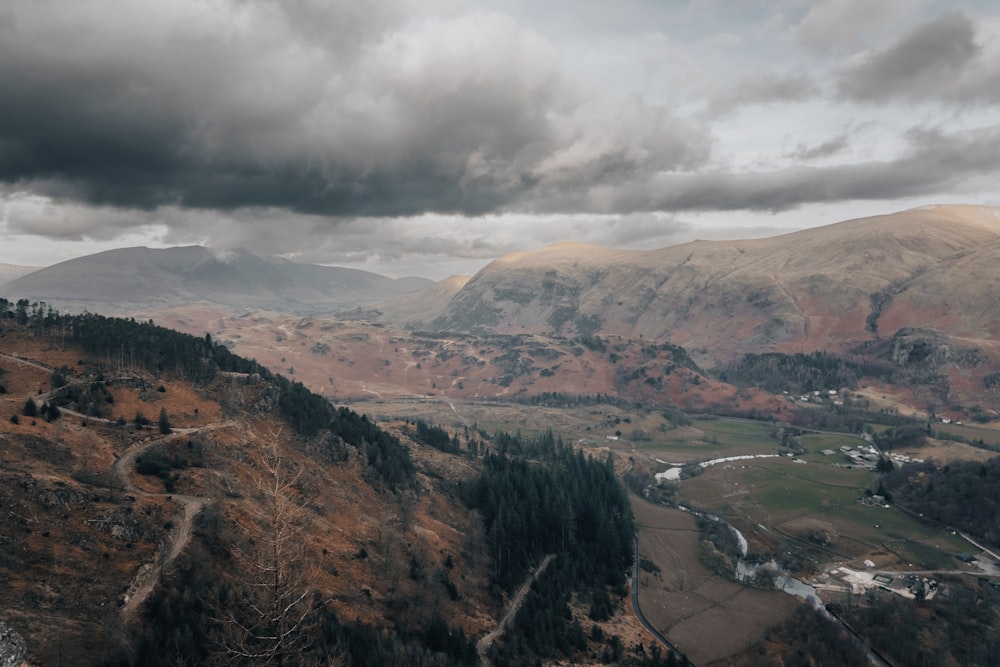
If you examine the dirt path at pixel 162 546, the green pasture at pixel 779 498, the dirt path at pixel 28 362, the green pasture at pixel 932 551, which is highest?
the dirt path at pixel 28 362

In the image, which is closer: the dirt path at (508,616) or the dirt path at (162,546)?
the dirt path at (162,546)

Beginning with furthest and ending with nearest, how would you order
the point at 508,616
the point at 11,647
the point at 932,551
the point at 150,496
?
the point at 932,551 → the point at 508,616 → the point at 150,496 → the point at 11,647

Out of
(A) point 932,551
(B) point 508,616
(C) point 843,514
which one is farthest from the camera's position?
(C) point 843,514

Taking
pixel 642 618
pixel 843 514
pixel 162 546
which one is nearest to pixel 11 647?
pixel 162 546

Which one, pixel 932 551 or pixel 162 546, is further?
pixel 932 551

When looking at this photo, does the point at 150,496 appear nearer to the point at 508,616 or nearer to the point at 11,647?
the point at 11,647

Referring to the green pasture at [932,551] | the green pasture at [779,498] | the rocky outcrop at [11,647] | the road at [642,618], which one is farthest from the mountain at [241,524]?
the green pasture at [932,551]

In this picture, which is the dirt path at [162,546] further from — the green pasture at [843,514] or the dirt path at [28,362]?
the green pasture at [843,514]

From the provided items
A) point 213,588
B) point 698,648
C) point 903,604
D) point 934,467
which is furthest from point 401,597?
point 934,467
